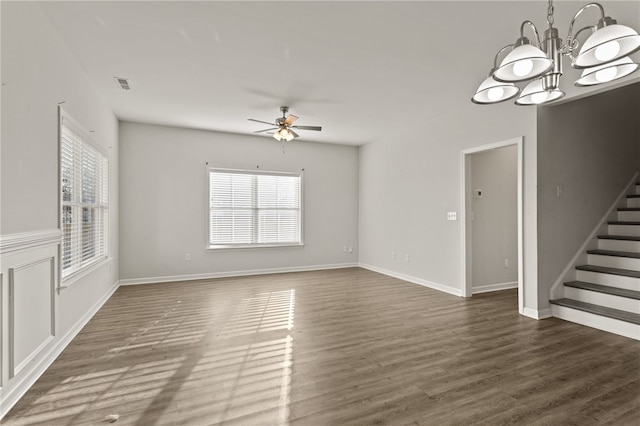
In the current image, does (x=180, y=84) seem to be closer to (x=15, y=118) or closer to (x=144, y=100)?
(x=144, y=100)

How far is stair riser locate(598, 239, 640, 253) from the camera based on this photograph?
13.2 ft

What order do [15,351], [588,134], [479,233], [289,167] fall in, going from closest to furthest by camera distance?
[15,351]
[588,134]
[479,233]
[289,167]

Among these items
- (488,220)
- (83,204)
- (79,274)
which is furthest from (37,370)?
(488,220)

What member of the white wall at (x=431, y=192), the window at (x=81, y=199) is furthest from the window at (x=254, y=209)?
the window at (x=81, y=199)

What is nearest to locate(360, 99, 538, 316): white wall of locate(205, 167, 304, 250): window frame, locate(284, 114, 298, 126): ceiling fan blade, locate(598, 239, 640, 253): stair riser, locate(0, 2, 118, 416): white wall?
locate(598, 239, 640, 253): stair riser

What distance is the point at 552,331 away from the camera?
339 cm

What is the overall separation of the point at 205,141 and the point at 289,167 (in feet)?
5.57

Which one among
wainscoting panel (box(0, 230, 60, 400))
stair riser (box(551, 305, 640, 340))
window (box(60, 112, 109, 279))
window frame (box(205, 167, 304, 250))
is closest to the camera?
wainscoting panel (box(0, 230, 60, 400))

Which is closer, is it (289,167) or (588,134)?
(588,134)

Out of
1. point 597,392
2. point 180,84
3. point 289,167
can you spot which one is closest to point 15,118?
→ point 180,84

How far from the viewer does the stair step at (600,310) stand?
3.26 metres

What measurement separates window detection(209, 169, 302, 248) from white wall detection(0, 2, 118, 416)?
10.1ft

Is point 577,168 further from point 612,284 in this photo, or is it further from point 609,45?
point 609,45

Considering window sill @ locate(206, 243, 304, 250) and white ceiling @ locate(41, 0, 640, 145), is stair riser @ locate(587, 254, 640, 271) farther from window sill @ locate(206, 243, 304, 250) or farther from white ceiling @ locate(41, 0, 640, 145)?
window sill @ locate(206, 243, 304, 250)
